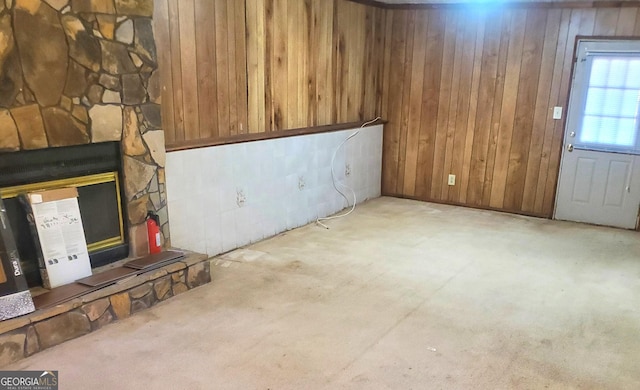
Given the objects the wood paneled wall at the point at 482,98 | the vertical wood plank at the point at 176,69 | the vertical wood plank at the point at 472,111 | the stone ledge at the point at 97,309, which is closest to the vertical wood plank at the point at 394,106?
the wood paneled wall at the point at 482,98

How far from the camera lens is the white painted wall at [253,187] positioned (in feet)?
12.2

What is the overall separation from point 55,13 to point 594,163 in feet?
16.1

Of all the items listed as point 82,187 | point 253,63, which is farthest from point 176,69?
point 82,187

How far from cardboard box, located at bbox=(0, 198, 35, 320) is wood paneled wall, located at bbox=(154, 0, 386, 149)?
130 centimetres

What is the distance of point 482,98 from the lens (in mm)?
5516

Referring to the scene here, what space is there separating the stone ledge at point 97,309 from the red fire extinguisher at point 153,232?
0.21 m

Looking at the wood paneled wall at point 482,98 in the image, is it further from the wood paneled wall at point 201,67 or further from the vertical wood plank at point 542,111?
the wood paneled wall at point 201,67

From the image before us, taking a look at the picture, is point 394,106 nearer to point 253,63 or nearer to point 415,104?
point 415,104

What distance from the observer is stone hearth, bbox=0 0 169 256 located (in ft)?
8.57

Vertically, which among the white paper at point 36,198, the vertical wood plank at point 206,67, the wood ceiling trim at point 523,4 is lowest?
the white paper at point 36,198

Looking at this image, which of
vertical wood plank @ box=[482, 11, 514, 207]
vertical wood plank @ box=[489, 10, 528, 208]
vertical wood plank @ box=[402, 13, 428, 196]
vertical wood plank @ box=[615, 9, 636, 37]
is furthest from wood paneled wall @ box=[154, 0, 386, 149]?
vertical wood plank @ box=[615, 9, 636, 37]

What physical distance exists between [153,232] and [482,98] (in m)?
3.89

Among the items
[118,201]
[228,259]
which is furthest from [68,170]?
[228,259]

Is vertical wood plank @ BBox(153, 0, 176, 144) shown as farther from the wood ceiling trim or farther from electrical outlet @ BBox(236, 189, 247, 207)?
the wood ceiling trim
